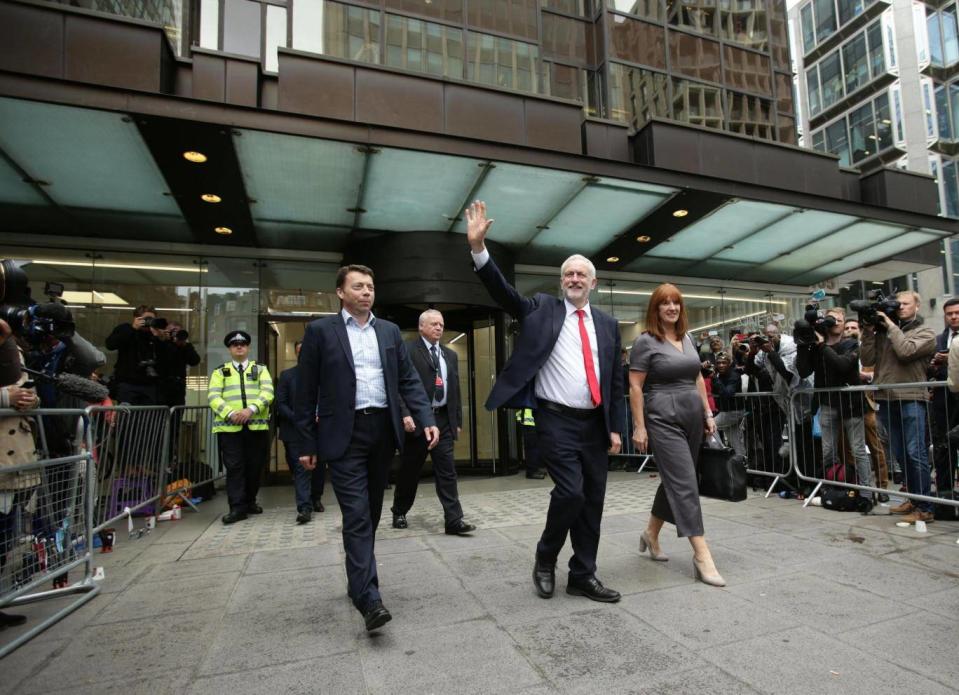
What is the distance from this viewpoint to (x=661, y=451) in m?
3.68

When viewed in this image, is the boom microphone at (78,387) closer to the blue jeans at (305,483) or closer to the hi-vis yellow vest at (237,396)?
the hi-vis yellow vest at (237,396)

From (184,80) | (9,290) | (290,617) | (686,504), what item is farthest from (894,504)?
(184,80)

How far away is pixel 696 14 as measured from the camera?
10.5m

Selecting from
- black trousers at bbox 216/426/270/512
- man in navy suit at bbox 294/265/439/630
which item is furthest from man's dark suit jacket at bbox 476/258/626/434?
black trousers at bbox 216/426/270/512

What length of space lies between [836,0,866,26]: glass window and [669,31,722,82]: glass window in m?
25.0

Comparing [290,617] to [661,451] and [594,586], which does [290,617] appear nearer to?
[594,586]

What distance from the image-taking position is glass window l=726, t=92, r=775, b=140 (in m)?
10.5

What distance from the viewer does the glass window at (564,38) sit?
9484 millimetres

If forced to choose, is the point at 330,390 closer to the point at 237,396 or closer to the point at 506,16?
the point at 237,396

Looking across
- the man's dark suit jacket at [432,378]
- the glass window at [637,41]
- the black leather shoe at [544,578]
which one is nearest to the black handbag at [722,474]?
the black leather shoe at [544,578]

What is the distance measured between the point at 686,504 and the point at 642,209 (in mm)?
5825

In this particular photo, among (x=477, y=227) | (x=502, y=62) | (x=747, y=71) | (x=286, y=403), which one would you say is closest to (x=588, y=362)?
(x=477, y=227)

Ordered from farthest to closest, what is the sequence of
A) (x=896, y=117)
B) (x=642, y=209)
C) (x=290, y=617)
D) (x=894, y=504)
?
(x=896, y=117) < (x=642, y=209) < (x=894, y=504) < (x=290, y=617)

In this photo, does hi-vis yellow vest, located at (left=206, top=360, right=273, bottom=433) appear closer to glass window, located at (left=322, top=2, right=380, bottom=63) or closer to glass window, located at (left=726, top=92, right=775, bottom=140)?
glass window, located at (left=322, top=2, right=380, bottom=63)
